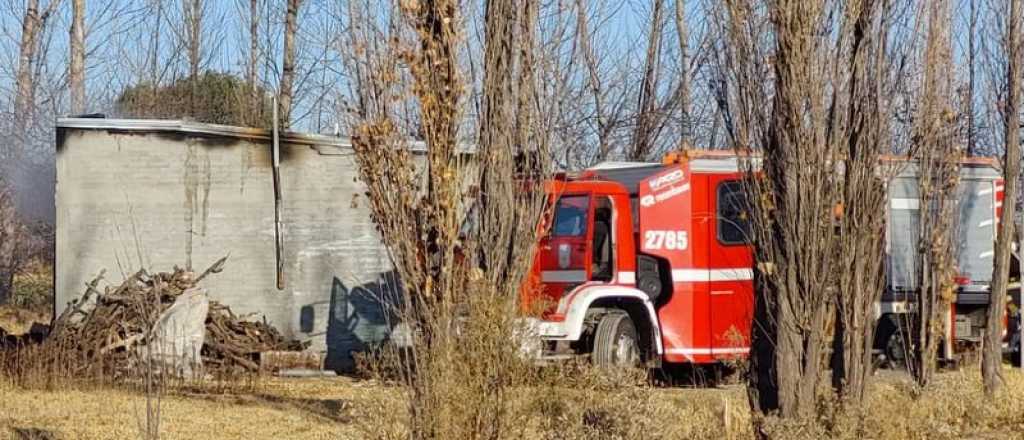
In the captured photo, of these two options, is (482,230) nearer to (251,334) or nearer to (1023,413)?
(1023,413)

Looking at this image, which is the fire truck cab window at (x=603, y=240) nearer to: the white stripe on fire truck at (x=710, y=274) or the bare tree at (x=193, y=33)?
the white stripe on fire truck at (x=710, y=274)

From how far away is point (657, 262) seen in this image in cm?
1738

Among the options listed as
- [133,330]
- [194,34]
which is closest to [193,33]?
[194,34]

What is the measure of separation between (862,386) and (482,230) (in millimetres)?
3664

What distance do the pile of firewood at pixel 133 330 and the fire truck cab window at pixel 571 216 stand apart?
4.06m

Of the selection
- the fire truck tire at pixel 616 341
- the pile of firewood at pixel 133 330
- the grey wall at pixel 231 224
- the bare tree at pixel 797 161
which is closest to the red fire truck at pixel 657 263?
the fire truck tire at pixel 616 341

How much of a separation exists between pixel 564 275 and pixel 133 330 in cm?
504

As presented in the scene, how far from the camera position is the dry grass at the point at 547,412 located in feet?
30.9

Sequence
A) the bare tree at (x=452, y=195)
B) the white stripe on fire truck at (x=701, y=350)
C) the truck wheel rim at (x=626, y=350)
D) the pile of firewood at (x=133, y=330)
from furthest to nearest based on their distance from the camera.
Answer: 1. the white stripe on fire truck at (x=701, y=350)
2. the pile of firewood at (x=133, y=330)
3. the truck wheel rim at (x=626, y=350)
4. the bare tree at (x=452, y=195)

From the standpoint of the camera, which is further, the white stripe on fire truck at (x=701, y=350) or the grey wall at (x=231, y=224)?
the grey wall at (x=231, y=224)

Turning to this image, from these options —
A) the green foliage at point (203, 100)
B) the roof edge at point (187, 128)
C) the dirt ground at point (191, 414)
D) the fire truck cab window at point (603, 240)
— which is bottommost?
the dirt ground at point (191, 414)

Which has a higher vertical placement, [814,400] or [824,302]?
[824,302]

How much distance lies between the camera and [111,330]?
57.2ft

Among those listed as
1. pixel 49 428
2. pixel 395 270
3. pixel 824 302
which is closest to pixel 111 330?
pixel 49 428
